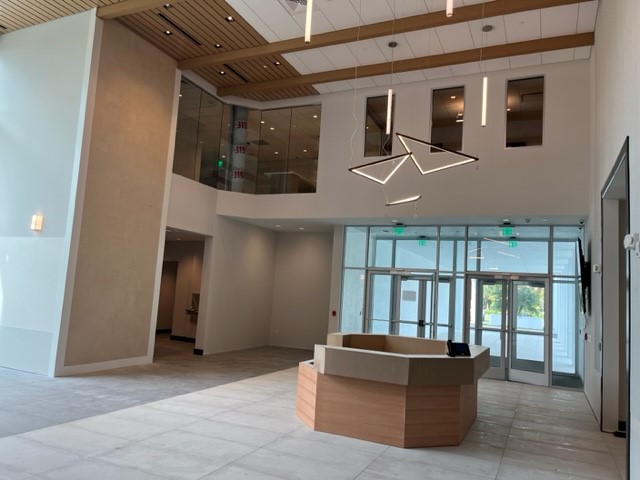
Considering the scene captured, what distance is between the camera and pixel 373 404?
4977 millimetres

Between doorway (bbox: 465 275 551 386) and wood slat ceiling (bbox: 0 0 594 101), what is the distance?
4.56 meters

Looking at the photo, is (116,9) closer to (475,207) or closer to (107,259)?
(107,259)

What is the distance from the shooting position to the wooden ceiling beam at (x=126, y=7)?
24.0 ft

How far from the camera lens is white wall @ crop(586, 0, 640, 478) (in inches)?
142

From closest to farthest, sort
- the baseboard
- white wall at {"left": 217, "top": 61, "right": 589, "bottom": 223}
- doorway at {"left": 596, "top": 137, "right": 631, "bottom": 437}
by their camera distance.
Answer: doorway at {"left": 596, "top": 137, "right": 631, "bottom": 437} → white wall at {"left": 217, "top": 61, "right": 589, "bottom": 223} → the baseboard

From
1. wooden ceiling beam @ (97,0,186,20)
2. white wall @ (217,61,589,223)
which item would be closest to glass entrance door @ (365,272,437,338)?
white wall @ (217,61,589,223)

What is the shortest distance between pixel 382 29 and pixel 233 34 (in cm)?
270

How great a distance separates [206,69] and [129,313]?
530 cm

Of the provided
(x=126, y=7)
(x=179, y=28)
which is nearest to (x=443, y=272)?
(x=179, y=28)

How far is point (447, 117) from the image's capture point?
977 cm

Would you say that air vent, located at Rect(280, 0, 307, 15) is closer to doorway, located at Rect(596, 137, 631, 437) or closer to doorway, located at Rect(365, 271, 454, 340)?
doorway, located at Rect(596, 137, 631, 437)

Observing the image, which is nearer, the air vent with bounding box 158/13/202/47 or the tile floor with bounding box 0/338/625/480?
the tile floor with bounding box 0/338/625/480

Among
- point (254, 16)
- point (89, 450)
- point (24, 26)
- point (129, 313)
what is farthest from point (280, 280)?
point (89, 450)

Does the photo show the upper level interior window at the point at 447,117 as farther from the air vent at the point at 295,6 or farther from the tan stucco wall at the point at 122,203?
the tan stucco wall at the point at 122,203
